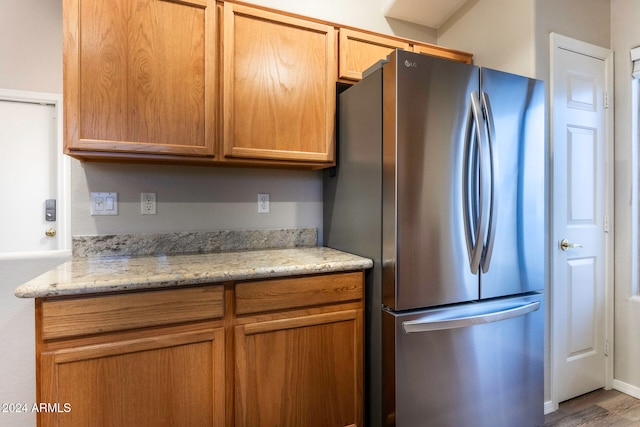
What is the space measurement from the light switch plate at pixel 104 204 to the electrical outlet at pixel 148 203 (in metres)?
0.12

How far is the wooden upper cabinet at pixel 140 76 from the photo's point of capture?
53.8 inches

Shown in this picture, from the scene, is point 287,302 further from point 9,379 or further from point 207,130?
point 9,379

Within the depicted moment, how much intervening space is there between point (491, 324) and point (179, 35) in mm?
2004

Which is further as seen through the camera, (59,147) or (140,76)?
(59,147)

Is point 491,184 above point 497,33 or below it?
below

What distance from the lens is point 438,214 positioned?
143 centimetres

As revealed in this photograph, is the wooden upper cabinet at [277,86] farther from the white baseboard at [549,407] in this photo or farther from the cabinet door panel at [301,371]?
the white baseboard at [549,407]

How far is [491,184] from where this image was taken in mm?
1521

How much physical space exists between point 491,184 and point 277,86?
1172mm

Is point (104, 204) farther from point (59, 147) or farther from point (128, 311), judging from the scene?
point (59, 147)

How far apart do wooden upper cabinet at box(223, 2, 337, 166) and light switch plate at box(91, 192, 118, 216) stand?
26.4 inches

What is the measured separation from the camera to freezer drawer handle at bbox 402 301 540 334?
1.38 meters

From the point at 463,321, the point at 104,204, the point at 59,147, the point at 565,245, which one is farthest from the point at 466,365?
the point at 59,147

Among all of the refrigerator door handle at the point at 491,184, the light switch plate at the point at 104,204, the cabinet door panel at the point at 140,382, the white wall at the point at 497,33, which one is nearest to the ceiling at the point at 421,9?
the white wall at the point at 497,33
